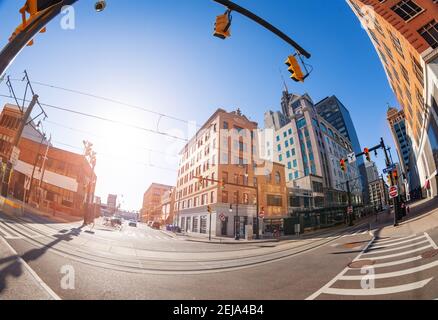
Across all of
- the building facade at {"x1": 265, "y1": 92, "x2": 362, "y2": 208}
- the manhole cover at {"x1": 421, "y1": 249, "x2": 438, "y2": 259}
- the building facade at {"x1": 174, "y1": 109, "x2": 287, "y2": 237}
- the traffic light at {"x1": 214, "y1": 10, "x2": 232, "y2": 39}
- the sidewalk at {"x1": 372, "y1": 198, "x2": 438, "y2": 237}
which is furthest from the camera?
the building facade at {"x1": 265, "y1": 92, "x2": 362, "y2": 208}

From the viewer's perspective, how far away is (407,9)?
17297 mm

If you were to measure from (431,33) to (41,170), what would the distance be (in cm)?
2845

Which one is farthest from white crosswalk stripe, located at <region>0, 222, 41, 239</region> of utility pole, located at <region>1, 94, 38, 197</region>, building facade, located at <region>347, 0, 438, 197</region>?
building facade, located at <region>347, 0, 438, 197</region>

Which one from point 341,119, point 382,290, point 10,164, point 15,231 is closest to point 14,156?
point 10,164

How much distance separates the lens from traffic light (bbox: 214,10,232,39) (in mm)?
4492

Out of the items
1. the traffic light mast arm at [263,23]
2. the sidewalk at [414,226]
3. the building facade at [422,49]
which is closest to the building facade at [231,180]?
the sidewalk at [414,226]

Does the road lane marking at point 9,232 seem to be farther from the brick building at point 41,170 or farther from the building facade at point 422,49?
the building facade at point 422,49

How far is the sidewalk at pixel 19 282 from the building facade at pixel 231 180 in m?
23.5

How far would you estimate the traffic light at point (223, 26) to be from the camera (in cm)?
449

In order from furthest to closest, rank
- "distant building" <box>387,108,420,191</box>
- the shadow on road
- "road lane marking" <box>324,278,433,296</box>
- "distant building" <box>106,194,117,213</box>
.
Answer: "distant building" <box>387,108,420,191</box>, "distant building" <box>106,194,117,213</box>, "road lane marking" <box>324,278,433,296</box>, the shadow on road

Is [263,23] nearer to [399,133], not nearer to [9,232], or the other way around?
[9,232]

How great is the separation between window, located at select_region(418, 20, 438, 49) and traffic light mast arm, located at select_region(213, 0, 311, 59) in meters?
18.5

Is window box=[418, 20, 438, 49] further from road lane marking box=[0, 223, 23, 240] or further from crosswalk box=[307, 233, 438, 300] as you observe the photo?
road lane marking box=[0, 223, 23, 240]
